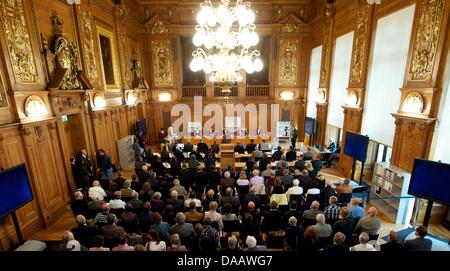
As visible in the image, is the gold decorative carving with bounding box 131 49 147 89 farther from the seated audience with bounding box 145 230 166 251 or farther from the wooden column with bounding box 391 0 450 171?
the wooden column with bounding box 391 0 450 171

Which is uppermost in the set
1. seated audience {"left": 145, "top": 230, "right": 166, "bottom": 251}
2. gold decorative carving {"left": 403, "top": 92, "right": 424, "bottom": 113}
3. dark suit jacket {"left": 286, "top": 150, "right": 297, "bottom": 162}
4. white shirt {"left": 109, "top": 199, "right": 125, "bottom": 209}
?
gold decorative carving {"left": 403, "top": 92, "right": 424, "bottom": 113}

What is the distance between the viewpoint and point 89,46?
8180 millimetres

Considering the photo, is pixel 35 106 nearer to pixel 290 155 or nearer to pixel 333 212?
pixel 333 212

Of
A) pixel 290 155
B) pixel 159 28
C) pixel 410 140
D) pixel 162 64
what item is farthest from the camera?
pixel 162 64

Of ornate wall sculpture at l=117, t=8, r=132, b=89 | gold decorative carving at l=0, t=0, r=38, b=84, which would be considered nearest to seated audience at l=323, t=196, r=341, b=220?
gold decorative carving at l=0, t=0, r=38, b=84

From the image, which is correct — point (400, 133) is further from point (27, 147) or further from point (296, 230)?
point (27, 147)

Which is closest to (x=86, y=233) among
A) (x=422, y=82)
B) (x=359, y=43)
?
(x=422, y=82)

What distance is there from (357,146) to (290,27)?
9129mm

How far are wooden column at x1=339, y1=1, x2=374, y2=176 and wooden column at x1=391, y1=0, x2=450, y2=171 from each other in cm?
193

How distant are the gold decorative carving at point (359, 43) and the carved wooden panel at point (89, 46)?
9.79m

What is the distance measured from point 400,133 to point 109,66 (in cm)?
1094

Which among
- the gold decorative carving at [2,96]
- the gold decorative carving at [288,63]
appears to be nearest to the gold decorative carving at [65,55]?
the gold decorative carving at [2,96]

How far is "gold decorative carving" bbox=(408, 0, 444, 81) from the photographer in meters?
5.17

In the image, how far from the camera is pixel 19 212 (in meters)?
5.18
